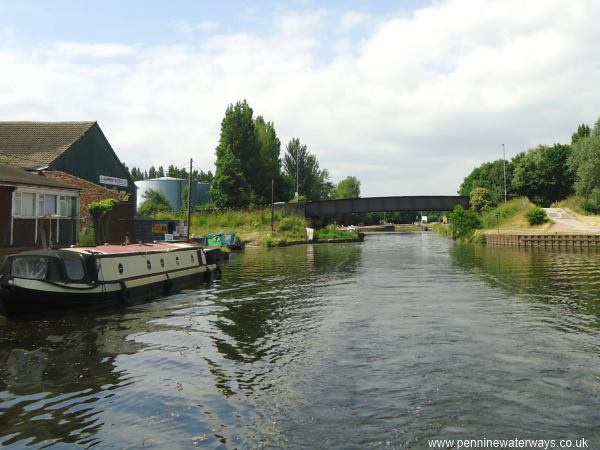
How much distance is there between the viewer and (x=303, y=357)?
13.0 meters

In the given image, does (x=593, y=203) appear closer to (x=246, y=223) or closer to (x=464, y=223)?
(x=464, y=223)

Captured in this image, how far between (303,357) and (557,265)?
3016 cm

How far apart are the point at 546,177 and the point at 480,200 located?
12093mm

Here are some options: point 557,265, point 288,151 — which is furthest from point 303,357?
point 288,151

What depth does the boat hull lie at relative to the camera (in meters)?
17.4

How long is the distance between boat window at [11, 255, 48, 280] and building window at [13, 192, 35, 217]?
10707 millimetres

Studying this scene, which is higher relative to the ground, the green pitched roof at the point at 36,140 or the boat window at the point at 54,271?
the green pitched roof at the point at 36,140

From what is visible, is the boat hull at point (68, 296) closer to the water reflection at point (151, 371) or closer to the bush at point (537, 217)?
the water reflection at point (151, 371)

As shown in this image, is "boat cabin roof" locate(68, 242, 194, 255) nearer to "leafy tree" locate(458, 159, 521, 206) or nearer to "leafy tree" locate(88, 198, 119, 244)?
"leafy tree" locate(88, 198, 119, 244)

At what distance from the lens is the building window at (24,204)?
27672 millimetres

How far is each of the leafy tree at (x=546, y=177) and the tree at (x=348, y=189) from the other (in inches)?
3048

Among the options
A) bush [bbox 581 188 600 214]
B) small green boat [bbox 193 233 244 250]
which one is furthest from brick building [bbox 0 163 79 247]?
bush [bbox 581 188 600 214]

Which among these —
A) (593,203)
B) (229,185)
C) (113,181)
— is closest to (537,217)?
(593,203)

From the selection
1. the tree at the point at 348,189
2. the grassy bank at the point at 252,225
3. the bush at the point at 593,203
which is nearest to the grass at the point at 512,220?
the bush at the point at 593,203
